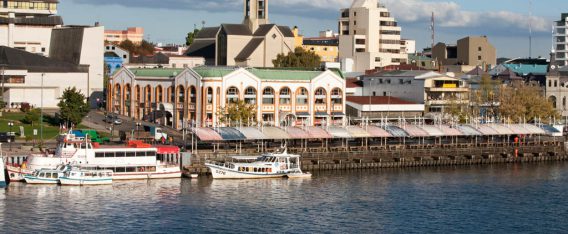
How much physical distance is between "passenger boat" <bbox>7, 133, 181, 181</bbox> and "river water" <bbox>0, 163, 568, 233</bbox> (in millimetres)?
1311

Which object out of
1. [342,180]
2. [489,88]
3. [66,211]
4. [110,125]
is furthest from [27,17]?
[66,211]

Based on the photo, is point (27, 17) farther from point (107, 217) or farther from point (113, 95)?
point (107, 217)

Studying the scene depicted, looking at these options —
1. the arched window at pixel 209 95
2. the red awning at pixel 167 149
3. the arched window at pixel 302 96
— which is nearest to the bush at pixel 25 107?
the arched window at pixel 209 95

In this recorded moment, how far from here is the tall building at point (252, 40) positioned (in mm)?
155375

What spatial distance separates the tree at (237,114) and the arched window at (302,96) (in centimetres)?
970

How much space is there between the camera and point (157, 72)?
125 meters

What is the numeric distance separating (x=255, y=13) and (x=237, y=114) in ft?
164

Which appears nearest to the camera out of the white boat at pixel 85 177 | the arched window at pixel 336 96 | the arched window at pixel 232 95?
the white boat at pixel 85 177

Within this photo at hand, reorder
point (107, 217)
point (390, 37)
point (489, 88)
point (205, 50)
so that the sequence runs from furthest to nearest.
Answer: point (390, 37) → point (205, 50) → point (489, 88) → point (107, 217)

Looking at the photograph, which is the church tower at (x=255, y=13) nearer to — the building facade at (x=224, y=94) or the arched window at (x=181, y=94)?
the building facade at (x=224, y=94)

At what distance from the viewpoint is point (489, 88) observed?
142m

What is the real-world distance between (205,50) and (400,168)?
224 ft

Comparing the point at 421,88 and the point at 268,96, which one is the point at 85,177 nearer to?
Answer: the point at 268,96

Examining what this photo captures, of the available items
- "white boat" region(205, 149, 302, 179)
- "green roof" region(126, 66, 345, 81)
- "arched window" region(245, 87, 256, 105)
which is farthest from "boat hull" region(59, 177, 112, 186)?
"arched window" region(245, 87, 256, 105)
